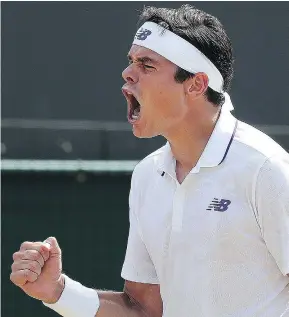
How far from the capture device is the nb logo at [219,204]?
2.85m

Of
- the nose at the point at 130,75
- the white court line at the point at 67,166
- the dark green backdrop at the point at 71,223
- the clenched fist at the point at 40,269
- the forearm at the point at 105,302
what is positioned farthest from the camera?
the white court line at the point at 67,166

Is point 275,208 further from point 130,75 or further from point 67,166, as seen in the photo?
point 67,166

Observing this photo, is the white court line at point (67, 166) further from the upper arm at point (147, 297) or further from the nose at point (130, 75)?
the nose at point (130, 75)

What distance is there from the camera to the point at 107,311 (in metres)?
3.17

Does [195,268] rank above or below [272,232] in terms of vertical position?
below

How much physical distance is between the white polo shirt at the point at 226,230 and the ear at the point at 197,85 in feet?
0.32

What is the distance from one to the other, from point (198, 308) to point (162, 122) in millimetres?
557

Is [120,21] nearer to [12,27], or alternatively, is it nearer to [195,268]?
[12,27]

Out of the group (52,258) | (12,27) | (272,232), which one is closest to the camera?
(272,232)

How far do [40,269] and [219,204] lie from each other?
0.55m

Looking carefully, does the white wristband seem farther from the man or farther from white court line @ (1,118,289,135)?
white court line @ (1,118,289,135)

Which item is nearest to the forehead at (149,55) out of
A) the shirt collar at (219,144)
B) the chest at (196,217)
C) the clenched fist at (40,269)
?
the shirt collar at (219,144)

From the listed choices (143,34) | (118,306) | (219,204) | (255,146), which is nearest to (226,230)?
(219,204)

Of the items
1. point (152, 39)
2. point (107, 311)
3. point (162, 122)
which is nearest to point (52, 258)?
point (107, 311)
